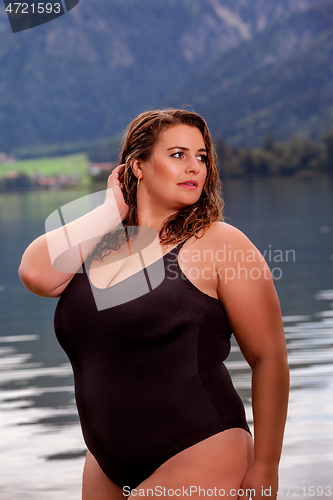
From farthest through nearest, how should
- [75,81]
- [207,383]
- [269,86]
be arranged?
[75,81], [269,86], [207,383]

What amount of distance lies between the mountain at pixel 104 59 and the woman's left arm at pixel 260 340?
6783 centimetres

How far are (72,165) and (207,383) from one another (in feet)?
199

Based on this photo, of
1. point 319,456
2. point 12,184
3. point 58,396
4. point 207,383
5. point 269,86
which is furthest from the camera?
point 269,86

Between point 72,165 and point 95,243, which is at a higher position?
point 95,243

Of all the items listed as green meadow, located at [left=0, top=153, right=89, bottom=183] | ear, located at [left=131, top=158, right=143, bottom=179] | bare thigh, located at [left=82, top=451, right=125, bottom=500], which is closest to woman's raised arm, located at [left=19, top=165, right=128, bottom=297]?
ear, located at [left=131, top=158, right=143, bottom=179]

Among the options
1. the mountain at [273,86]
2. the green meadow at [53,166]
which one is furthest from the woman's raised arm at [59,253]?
the mountain at [273,86]

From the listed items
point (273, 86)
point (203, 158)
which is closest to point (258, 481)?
point (203, 158)

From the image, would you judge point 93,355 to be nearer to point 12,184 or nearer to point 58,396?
point 58,396

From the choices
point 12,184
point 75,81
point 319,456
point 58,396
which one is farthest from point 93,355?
point 75,81

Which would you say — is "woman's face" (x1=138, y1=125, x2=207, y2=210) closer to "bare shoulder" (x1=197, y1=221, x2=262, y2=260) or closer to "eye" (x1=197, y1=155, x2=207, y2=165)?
"eye" (x1=197, y1=155, x2=207, y2=165)

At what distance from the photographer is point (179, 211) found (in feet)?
4.34

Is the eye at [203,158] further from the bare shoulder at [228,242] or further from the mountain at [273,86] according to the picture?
the mountain at [273,86]

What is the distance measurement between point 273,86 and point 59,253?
235 ft

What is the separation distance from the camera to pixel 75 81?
75.9 metres
